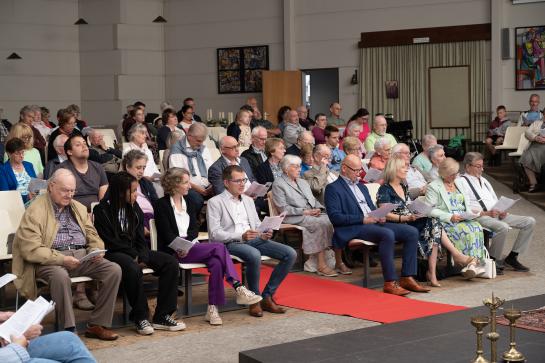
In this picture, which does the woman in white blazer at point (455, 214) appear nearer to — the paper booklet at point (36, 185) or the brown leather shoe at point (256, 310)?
the brown leather shoe at point (256, 310)

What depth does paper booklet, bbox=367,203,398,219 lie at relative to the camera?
7.71 m

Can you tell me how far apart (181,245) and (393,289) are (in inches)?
78.5

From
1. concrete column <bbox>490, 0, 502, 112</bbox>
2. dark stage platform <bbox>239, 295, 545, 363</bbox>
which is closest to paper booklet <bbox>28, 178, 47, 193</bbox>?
dark stage platform <bbox>239, 295, 545, 363</bbox>

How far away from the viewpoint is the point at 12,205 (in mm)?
7191

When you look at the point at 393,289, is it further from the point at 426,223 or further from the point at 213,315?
the point at 213,315

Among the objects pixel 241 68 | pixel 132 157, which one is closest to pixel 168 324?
pixel 132 157

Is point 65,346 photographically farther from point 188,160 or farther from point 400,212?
point 188,160

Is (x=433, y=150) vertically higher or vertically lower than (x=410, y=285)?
higher

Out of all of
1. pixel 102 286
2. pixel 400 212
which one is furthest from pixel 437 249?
pixel 102 286

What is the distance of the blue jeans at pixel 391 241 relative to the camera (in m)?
7.73

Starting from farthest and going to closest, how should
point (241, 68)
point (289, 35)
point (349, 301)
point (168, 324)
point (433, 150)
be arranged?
point (241, 68)
point (289, 35)
point (433, 150)
point (349, 301)
point (168, 324)

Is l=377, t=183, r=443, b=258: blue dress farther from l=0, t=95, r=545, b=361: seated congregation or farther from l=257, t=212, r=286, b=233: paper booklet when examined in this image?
l=257, t=212, r=286, b=233: paper booklet

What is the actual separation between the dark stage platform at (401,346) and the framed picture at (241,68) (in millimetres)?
14129

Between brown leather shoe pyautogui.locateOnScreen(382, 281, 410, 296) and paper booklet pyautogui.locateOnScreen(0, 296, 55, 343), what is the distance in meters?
3.79
